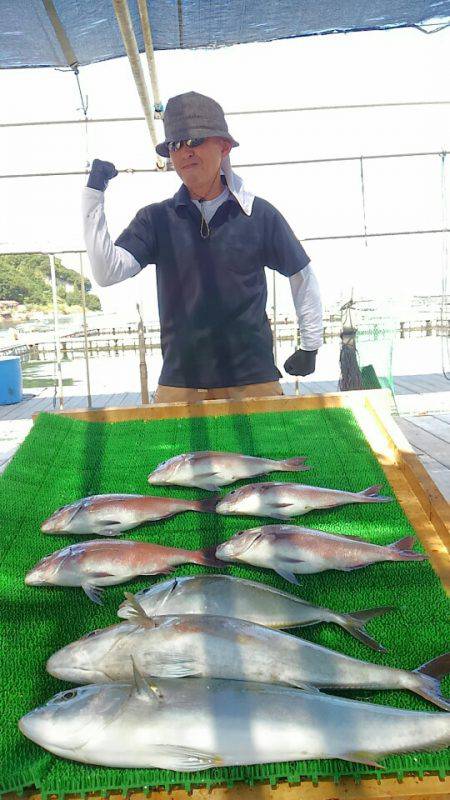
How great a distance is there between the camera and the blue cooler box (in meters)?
12.4

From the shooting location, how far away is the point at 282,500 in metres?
2.25

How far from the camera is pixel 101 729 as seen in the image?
1.21 meters

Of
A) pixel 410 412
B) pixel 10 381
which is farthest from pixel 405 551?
pixel 10 381

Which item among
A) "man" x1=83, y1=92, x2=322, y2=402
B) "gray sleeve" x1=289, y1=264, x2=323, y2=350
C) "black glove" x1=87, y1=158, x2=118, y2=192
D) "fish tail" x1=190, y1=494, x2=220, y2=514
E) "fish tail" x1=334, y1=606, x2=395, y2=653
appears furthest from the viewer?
"gray sleeve" x1=289, y1=264, x2=323, y2=350

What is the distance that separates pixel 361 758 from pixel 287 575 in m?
0.68

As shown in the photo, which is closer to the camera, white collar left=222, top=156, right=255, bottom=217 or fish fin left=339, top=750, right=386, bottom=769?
fish fin left=339, top=750, right=386, bottom=769

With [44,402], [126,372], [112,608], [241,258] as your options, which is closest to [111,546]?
[112,608]

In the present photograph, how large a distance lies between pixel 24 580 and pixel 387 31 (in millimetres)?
7040

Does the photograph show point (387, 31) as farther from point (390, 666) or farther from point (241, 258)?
point (390, 666)

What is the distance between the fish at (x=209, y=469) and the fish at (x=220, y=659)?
1041 mm

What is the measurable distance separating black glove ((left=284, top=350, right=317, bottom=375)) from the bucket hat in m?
1.29

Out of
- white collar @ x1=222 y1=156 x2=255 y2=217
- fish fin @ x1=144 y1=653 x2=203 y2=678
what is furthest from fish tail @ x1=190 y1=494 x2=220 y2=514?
white collar @ x1=222 y1=156 x2=255 y2=217

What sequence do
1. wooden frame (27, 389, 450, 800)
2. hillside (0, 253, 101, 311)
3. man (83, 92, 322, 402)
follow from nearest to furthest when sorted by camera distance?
wooden frame (27, 389, 450, 800) → man (83, 92, 322, 402) → hillside (0, 253, 101, 311)

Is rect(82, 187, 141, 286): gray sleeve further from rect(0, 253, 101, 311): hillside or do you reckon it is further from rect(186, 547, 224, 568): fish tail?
rect(0, 253, 101, 311): hillside
